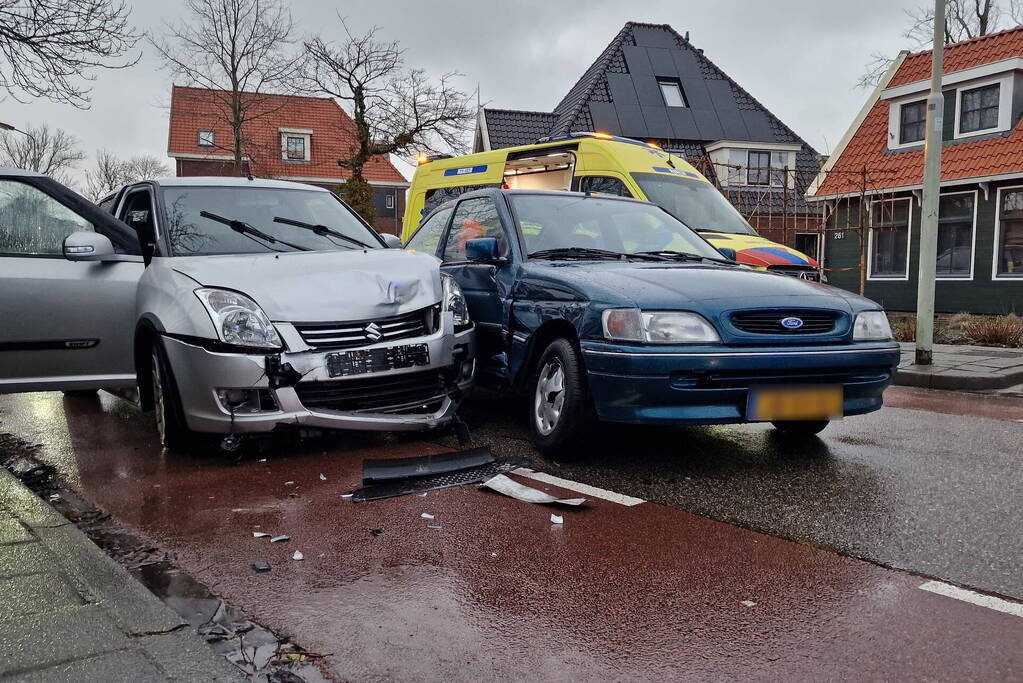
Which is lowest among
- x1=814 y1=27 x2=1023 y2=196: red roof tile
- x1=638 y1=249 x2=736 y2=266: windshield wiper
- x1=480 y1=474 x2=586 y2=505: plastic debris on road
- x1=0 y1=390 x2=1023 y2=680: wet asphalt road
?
x1=0 y1=390 x2=1023 y2=680: wet asphalt road

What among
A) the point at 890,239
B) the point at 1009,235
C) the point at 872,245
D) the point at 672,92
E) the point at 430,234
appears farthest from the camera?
the point at 672,92

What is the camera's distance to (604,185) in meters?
11.2

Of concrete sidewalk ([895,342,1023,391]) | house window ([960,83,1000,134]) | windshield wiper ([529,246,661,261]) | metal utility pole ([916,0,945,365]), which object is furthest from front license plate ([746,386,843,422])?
house window ([960,83,1000,134])

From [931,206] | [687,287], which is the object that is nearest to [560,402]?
[687,287]

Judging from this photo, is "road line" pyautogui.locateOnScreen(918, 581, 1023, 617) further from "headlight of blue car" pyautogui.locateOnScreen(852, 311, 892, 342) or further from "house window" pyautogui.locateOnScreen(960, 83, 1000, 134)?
"house window" pyautogui.locateOnScreen(960, 83, 1000, 134)

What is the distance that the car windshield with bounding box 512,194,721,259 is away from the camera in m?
6.02

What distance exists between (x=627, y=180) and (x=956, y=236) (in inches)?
486

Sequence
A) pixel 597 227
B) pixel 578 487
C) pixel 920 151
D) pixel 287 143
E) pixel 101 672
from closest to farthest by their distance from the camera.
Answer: pixel 101 672 → pixel 578 487 → pixel 597 227 → pixel 920 151 → pixel 287 143

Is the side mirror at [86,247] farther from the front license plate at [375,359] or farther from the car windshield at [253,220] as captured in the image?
the front license plate at [375,359]

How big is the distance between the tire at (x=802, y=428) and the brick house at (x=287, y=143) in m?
40.0

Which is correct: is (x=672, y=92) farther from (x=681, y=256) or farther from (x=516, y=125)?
(x=681, y=256)

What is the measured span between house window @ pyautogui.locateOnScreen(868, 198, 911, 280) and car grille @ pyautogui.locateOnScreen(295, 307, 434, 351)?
57.6 ft

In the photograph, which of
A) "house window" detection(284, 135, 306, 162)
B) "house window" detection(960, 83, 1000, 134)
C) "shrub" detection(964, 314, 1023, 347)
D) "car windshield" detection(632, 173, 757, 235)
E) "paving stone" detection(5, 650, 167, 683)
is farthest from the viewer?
"house window" detection(284, 135, 306, 162)

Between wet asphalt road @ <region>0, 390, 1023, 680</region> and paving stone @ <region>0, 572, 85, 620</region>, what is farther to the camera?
paving stone @ <region>0, 572, 85, 620</region>
